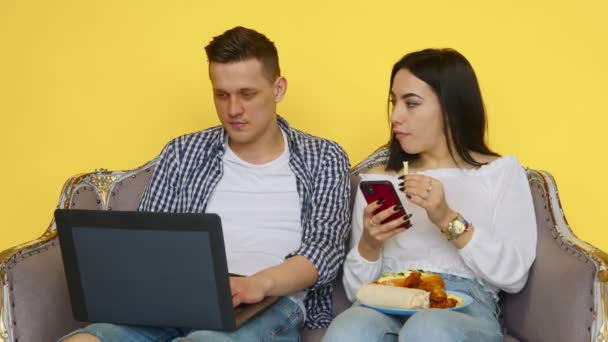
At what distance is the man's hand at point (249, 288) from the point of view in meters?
1.99

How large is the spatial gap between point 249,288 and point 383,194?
376 mm

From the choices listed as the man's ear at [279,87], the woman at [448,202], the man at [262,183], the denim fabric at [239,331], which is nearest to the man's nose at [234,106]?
the man at [262,183]

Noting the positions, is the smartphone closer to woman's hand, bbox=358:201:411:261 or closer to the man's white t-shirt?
woman's hand, bbox=358:201:411:261

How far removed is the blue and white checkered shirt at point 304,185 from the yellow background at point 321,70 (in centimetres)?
47

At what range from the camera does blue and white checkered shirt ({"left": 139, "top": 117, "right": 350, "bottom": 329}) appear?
91.5 inches

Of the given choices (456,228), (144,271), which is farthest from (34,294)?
(456,228)

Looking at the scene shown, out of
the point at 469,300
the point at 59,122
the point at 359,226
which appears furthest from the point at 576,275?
the point at 59,122

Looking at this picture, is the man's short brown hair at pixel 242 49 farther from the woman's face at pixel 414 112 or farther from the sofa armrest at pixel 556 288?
the sofa armrest at pixel 556 288

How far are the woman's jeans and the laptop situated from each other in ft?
0.75

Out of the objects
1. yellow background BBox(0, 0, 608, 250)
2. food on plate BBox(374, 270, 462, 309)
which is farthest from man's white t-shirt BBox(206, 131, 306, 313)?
yellow background BBox(0, 0, 608, 250)

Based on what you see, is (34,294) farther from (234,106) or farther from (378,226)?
(378,226)

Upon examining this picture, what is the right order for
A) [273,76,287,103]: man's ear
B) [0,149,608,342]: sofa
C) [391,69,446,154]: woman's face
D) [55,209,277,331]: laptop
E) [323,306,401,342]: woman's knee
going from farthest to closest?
[273,76,287,103]: man's ear, [391,69,446,154]: woman's face, [0,149,608,342]: sofa, [323,306,401,342]: woman's knee, [55,209,277,331]: laptop

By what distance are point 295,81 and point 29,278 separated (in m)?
1.11

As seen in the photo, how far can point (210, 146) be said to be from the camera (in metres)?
2.48
